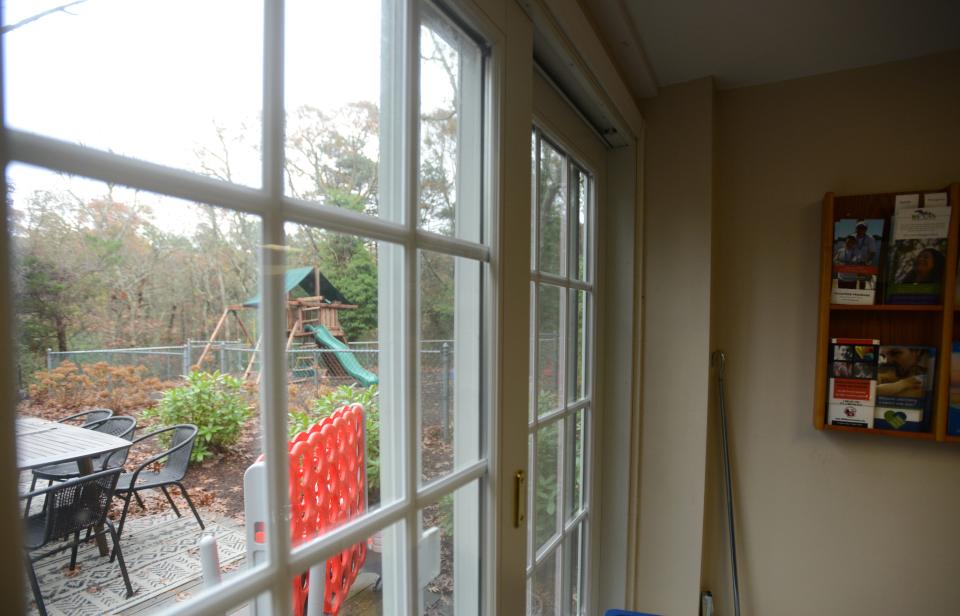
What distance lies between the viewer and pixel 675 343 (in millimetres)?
1626

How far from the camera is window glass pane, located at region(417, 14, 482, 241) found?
26.8 inches

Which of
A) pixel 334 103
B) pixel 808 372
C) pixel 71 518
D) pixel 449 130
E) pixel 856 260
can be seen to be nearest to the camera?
pixel 71 518

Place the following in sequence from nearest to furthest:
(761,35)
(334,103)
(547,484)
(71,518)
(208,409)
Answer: (71,518) → (208,409) → (334,103) → (547,484) → (761,35)

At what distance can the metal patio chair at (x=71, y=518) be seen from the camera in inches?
12.1

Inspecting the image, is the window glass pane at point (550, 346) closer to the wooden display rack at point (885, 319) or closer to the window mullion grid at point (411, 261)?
the window mullion grid at point (411, 261)

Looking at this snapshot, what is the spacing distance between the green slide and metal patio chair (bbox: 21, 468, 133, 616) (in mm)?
215

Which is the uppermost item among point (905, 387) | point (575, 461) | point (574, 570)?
point (905, 387)

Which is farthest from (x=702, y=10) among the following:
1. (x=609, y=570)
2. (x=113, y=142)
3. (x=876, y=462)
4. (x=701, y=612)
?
(x=701, y=612)

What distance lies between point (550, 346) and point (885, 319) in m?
1.16

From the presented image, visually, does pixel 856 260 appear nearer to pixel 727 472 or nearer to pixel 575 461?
pixel 727 472

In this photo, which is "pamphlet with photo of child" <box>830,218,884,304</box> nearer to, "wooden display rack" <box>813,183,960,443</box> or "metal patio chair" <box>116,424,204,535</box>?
"wooden display rack" <box>813,183,960,443</box>

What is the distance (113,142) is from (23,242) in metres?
0.09

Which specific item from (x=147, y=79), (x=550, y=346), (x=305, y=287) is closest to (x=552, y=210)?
(x=550, y=346)

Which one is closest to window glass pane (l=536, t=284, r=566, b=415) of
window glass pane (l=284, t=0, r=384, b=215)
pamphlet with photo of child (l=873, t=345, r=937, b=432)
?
window glass pane (l=284, t=0, r=384, b=215)
